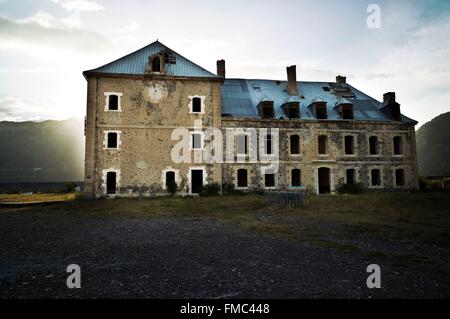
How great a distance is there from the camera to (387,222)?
891 cm

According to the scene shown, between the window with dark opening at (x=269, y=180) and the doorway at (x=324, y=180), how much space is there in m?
4.23

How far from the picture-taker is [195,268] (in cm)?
445

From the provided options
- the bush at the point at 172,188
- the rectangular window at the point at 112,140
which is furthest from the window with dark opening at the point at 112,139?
the bush at the point at 172,188

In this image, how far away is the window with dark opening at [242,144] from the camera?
65.8ft

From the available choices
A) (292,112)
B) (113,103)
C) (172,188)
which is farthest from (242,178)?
(113,103)

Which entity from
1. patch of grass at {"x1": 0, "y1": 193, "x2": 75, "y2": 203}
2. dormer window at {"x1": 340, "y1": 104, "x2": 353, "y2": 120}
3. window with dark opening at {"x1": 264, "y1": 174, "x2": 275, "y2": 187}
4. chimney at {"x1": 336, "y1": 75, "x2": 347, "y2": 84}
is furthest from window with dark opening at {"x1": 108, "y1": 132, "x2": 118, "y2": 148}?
chimney at {"x1": 336, "y1": 75, "x2": 347, "y2": 84}

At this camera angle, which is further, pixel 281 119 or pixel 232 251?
pixel 281 119

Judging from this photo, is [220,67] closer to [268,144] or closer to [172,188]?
[268,144]

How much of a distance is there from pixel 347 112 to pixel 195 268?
69.7 ft

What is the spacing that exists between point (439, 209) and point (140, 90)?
18.2m

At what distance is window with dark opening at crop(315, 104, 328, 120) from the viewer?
2161 centimetres

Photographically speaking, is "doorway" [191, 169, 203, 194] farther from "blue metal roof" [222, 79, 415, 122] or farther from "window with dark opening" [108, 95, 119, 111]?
"window with dark opening" [108, 95, 119, 111]

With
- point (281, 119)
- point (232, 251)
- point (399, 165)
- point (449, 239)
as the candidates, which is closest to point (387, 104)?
point (399, 165)
